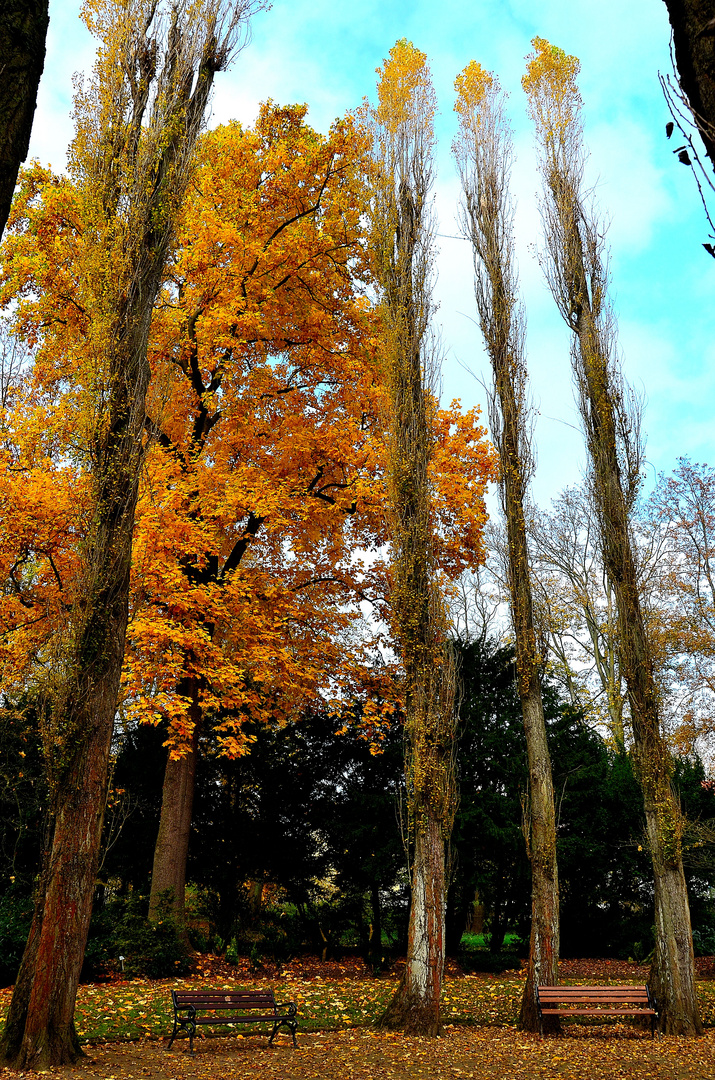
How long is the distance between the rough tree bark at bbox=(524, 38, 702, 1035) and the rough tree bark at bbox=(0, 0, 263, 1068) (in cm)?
608

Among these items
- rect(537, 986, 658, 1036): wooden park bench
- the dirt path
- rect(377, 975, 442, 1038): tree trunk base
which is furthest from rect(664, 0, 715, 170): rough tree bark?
rect(537, 986, 658, 1036): wooden park bench

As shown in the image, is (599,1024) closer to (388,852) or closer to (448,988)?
(448,988)

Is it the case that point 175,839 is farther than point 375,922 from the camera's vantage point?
No

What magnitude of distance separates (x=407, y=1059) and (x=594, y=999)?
2.78 metres

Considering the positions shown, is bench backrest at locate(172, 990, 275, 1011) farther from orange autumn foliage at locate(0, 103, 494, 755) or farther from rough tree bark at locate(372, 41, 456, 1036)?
orange autumn foliage at locate(0, 103, 494, 755)

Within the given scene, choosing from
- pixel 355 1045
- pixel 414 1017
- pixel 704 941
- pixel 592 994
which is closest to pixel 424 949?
pixel 414 1017

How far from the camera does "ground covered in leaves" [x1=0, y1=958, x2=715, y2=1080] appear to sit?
Result: 22.5ft

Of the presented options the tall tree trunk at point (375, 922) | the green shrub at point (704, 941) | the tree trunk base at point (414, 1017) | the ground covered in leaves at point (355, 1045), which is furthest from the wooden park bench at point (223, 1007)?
the green shrub at point (704, 941)

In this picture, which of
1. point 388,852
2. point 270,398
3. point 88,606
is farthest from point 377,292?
point 388,852

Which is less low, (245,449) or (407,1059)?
(245,449)

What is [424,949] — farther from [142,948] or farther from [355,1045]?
[142,948]

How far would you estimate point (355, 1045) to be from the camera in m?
7.95

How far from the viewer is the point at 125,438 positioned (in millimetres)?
8117

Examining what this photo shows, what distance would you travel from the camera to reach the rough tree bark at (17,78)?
2.74 metres
